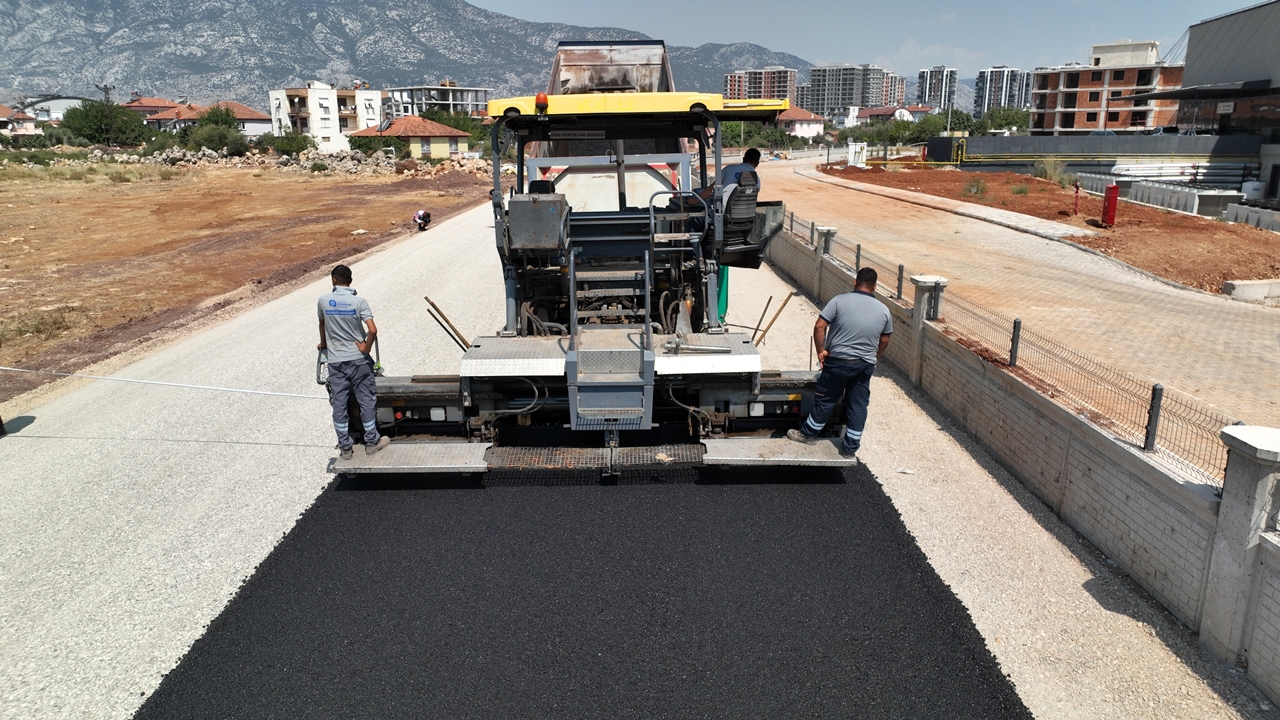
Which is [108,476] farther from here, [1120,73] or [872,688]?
[1120,73]

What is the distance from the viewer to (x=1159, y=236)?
22.8 m

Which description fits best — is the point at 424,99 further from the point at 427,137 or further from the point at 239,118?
the point at 427,137

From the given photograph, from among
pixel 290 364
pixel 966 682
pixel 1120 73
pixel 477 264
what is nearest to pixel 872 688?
pixel 966 682

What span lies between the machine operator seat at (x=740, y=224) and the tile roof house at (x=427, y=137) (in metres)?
80.6

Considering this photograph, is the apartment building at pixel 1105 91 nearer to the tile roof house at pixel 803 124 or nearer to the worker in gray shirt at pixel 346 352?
the tile roof house at pixel 803 124

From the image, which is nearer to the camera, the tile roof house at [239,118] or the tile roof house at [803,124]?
the tile roof house at [239,118]

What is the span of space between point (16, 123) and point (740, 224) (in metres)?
145

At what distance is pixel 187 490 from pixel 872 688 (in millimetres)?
6137

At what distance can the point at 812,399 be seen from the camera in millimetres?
7207

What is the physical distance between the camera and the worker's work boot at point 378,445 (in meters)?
6.99

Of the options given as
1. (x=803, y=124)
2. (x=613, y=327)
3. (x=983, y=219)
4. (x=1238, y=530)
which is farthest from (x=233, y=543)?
(x=803, y=124)

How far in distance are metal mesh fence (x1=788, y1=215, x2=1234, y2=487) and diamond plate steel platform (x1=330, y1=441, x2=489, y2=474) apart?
4.76 metres

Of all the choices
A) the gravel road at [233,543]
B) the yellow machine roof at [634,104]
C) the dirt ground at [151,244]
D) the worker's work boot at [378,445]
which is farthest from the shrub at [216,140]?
the worker's work boot at [378,445]

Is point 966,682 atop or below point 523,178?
below
